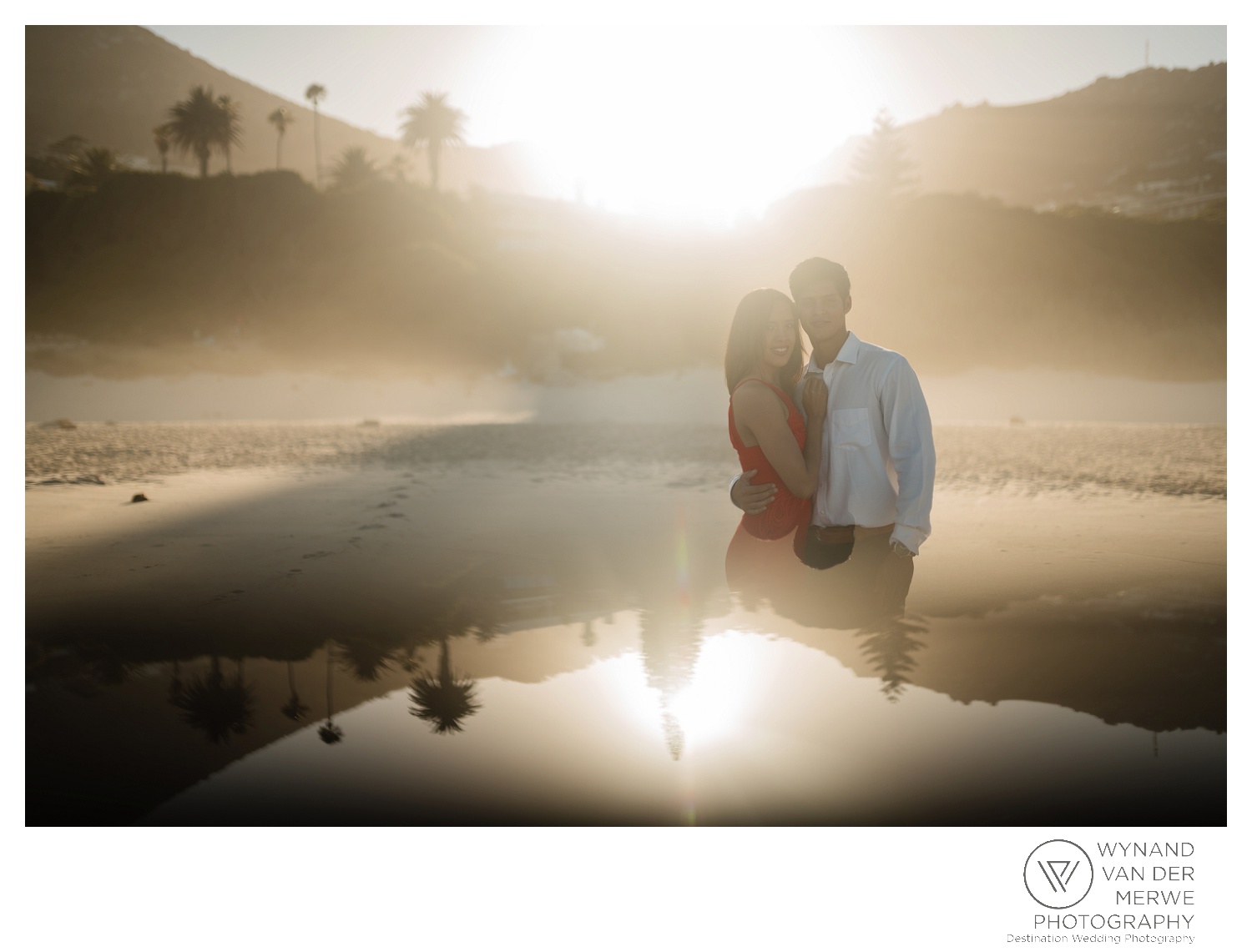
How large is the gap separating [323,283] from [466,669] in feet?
108

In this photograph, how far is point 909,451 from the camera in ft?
9.95

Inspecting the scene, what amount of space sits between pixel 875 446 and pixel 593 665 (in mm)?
1930

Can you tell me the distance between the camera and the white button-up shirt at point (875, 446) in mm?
3018

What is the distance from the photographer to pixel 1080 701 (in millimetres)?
3734

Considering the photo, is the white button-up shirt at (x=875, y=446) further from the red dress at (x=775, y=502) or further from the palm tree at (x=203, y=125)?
the palm tree at (x=203, y=125)

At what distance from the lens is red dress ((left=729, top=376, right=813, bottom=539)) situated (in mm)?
3215

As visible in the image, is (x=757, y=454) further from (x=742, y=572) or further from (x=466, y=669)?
(x=466, y=669)

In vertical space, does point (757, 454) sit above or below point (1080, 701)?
above

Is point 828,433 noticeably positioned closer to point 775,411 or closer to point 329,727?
point 775,411

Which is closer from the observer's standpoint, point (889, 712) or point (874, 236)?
point (889, 712)

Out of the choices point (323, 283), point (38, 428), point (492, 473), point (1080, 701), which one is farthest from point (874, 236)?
point (1080, 701)

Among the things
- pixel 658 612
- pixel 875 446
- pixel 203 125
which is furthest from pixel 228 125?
pixel 875 446

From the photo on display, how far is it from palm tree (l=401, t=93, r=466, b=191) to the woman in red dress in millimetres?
41041

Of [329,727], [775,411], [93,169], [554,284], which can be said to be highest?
[93,169]
